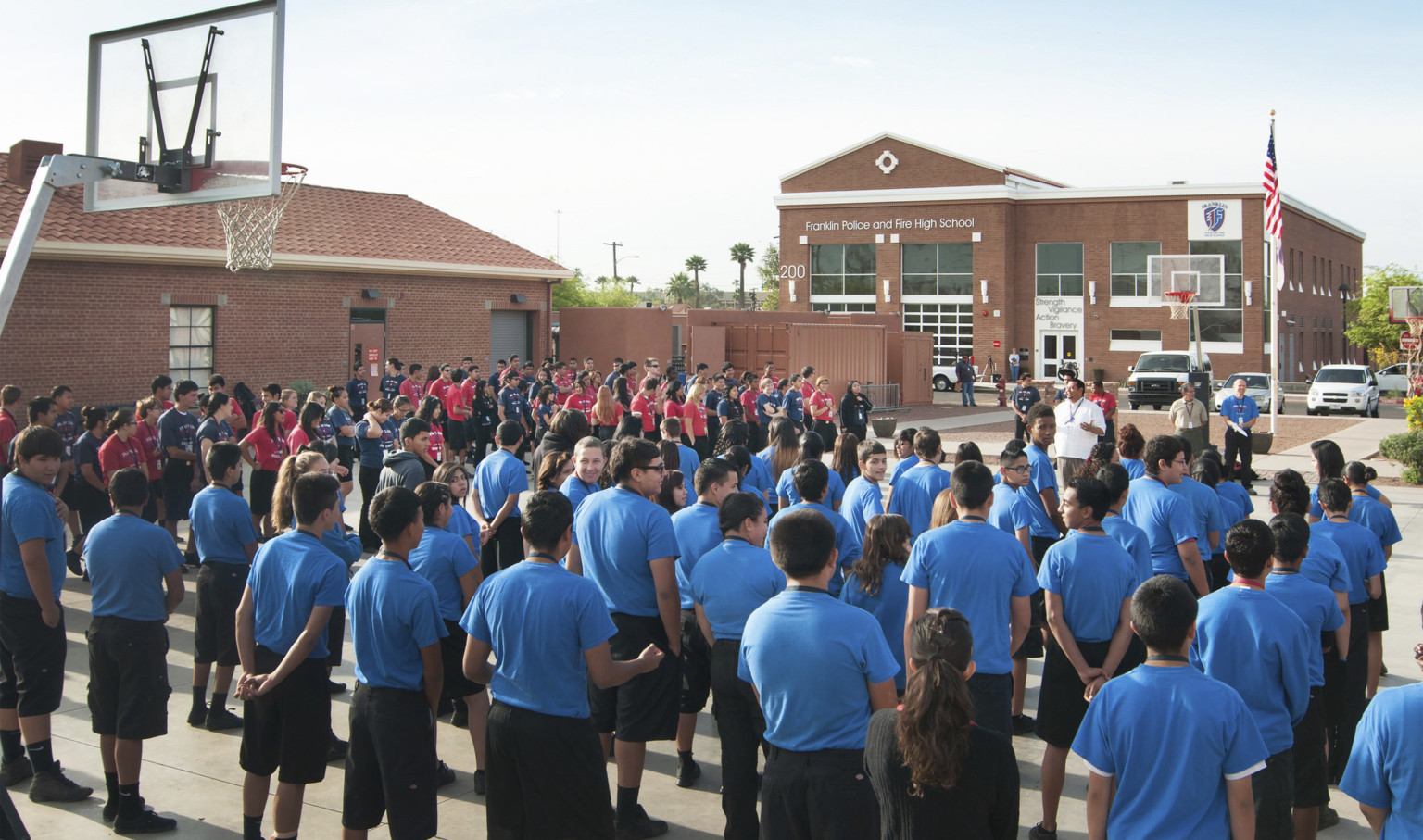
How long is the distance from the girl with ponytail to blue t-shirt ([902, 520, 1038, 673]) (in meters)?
1.55

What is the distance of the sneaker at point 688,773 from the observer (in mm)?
5824

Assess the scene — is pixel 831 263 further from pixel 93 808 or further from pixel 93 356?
pixel 93 808

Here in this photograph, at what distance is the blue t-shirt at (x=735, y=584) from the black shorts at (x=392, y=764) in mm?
1319

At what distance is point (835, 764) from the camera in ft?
12.0

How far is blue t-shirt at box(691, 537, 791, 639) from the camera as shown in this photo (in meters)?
4.88

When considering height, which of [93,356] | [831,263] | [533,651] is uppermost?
[831,263]

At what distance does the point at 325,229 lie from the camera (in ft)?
82.5

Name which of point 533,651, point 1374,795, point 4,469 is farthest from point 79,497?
point 1374,795

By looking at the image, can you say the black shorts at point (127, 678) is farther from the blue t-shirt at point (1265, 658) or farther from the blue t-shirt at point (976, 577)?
the blue t-shirt at point (1265, 658)

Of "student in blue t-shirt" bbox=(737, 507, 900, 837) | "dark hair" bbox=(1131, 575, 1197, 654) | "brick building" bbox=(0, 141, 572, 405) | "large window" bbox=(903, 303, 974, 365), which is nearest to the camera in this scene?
"dark hair" bbox=(1131, 575, 1197, 654)

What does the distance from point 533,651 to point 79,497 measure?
25.5ft

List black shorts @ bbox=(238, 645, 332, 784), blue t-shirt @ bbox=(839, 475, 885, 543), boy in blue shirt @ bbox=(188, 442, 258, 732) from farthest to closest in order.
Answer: blue t-shirt @ bbox=(839, 475, 885, 543), boy in blue shirt @ bbox=(188, 442, 258, 732), black shorts @ bbox=(238, 645, 332, 784)

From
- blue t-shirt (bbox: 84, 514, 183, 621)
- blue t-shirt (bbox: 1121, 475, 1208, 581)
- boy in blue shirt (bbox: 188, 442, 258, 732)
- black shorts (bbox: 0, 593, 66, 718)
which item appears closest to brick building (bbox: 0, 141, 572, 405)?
boy in blue shirt (bbox: 188, 442, 258, 732)

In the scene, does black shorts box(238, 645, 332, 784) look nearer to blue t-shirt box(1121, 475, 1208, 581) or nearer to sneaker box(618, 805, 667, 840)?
sneaker box(618, 805, 667, 840)
